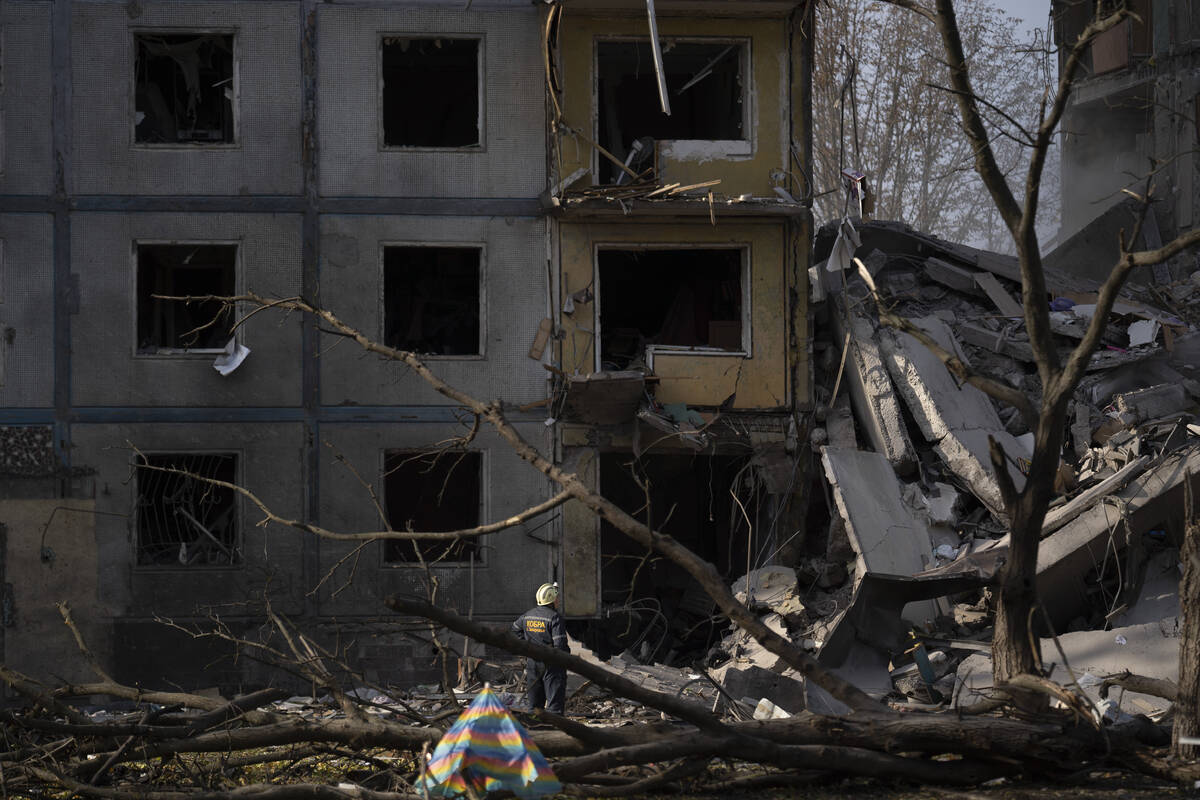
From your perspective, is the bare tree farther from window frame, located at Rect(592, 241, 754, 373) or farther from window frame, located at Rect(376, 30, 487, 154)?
window frame, located at Rect(376, 30, 487, 154)

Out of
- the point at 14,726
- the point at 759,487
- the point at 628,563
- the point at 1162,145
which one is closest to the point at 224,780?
the point at 14,726

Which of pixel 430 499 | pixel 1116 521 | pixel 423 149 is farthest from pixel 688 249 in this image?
pixel 1116 521

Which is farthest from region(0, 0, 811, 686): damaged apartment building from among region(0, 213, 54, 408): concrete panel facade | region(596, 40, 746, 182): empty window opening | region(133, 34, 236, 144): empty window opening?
region(596, 40, 746, 182): empty window opening

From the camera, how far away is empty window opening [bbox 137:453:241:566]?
47.3ft

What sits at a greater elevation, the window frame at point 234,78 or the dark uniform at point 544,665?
the window frame at point 234,78

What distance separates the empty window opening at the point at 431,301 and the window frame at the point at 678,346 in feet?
7.42

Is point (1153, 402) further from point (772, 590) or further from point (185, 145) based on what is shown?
point (185, 145)

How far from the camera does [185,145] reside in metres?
14.4

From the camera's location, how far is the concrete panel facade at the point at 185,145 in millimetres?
14211

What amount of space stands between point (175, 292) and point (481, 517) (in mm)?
5273

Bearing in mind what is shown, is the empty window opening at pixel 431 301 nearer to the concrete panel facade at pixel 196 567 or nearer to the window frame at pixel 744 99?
the concrete panel facade at pixel 196 567

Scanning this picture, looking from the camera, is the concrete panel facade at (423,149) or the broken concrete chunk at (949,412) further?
the concrete panel facade at (423,149)

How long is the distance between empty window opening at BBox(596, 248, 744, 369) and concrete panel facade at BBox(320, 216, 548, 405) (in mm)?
946

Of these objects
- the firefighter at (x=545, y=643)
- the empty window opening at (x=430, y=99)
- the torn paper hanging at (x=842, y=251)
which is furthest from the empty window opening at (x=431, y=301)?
the firefighter at (x=545, y=643)
